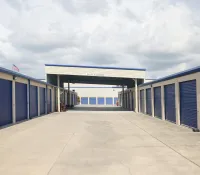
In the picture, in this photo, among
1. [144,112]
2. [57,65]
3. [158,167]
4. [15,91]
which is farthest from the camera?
[57,65]

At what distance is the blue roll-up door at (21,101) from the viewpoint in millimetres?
20420

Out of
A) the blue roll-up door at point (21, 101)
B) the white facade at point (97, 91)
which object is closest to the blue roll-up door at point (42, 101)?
the blue roll-up door at point (21, 101)

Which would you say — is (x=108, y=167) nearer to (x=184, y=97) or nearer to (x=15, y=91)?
(x=184, y=97)

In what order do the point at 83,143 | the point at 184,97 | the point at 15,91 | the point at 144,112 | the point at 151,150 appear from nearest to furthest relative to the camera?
the point at 151,150, the point at 83,143, the point at 184,97, the point at 15,91, the point at 144,112

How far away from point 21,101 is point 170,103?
11627mm

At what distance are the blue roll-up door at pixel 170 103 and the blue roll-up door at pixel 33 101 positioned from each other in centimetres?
Result: 1186

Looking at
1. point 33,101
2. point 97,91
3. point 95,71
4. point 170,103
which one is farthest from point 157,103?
point 97,91

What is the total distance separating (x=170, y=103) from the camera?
20797 mm

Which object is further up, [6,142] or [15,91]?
[15,91]

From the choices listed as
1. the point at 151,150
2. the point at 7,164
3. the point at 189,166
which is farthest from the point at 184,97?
the point at 7,164

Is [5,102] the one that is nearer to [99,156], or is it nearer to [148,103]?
[99,156]

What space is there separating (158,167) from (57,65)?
29035 millimetres

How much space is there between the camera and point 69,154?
8.75 meters

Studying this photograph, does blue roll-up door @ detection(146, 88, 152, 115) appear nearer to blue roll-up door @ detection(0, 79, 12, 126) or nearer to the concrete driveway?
blue roll-up door @ detection(0, 79, 12, 126)
